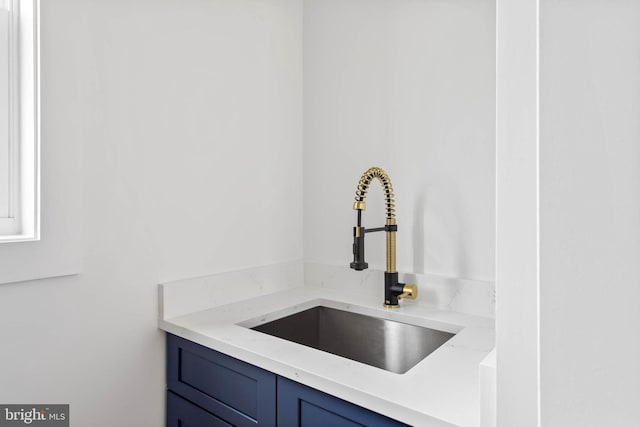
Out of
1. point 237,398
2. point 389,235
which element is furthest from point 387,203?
point 237,398

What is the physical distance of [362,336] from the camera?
1.31 m

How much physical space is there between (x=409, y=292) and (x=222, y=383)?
625 mm

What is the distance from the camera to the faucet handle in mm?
1272

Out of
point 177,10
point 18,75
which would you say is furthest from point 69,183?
point 177,10

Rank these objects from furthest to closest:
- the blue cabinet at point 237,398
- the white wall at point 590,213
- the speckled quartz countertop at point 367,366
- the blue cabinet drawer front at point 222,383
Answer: the blue cabinet drawer front at point 222,383 → the blue cabinet at point 237,398 → the speckled quartz countertop at point 367,366 → the white wall at point 590,213

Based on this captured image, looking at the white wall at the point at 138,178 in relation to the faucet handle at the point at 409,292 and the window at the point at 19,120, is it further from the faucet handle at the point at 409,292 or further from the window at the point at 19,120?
the faucet handle at the point at 409,292

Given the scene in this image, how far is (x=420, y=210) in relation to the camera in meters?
1.35

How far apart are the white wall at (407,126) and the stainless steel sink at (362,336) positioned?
0.23 metres

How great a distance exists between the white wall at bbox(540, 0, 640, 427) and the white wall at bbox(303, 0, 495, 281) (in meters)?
1.01

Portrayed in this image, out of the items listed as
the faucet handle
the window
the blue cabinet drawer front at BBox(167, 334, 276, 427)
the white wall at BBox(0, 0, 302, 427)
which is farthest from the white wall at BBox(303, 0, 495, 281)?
the window

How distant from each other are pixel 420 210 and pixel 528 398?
0.95m

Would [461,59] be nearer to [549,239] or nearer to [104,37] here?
[104,37]

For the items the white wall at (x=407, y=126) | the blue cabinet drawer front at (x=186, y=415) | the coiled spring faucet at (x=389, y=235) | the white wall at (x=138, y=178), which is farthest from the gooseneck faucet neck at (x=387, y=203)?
the blue cabinet drawer front at (x=186, y=415)

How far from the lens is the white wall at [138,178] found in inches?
38.2
